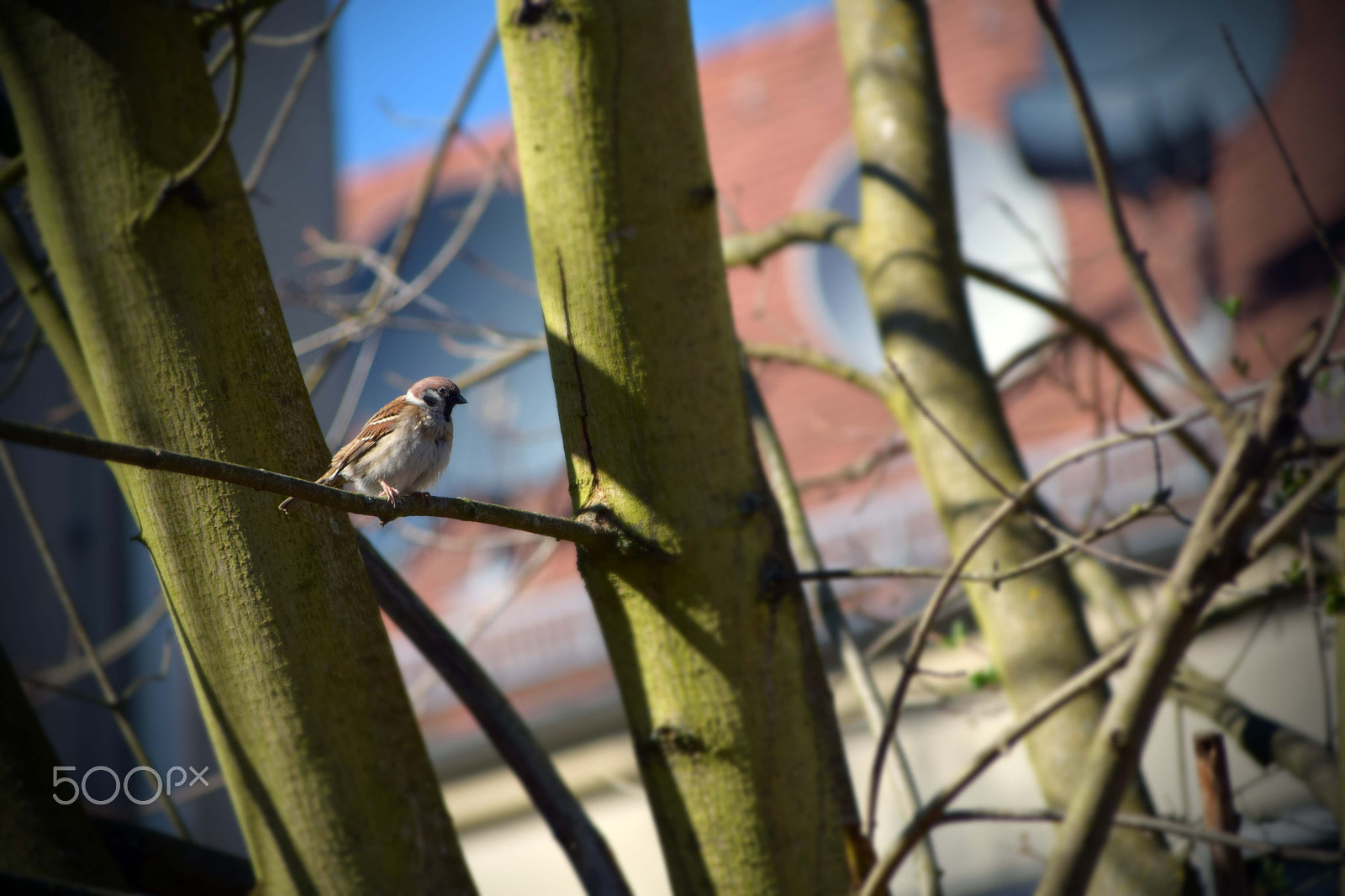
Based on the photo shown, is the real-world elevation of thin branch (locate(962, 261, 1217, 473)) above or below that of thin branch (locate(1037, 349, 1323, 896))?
above

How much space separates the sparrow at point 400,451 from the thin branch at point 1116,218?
→ 165cm

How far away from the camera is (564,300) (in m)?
1.89

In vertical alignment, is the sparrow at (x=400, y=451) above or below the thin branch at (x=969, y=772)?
above

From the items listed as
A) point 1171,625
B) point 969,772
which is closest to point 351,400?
point 969,772

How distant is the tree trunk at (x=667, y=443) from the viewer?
6.12 ft

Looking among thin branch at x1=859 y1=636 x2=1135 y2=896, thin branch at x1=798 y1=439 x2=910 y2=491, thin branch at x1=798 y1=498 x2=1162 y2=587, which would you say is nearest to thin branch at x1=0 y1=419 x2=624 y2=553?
thin branch at x1=798 y1=498 x2=1162 y2=587

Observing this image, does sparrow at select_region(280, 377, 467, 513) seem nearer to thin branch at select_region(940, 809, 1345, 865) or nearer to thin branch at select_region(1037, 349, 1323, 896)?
thin branch at select_region(940, 809, 1345, 865)

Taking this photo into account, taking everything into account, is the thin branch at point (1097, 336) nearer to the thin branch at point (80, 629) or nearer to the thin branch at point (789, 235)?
the thin branch at point (789, 235)

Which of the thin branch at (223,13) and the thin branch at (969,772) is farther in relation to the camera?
the thin branch at (223,13)

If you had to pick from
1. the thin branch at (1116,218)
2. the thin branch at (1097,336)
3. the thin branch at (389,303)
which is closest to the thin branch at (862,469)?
the thin branch at (1097,336)

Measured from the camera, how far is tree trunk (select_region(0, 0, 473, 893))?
5.61 ft

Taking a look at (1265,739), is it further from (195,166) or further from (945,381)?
(195,166)

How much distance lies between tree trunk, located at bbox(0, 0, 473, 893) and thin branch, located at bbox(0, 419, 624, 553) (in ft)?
0.86

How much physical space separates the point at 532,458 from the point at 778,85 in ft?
18.2
